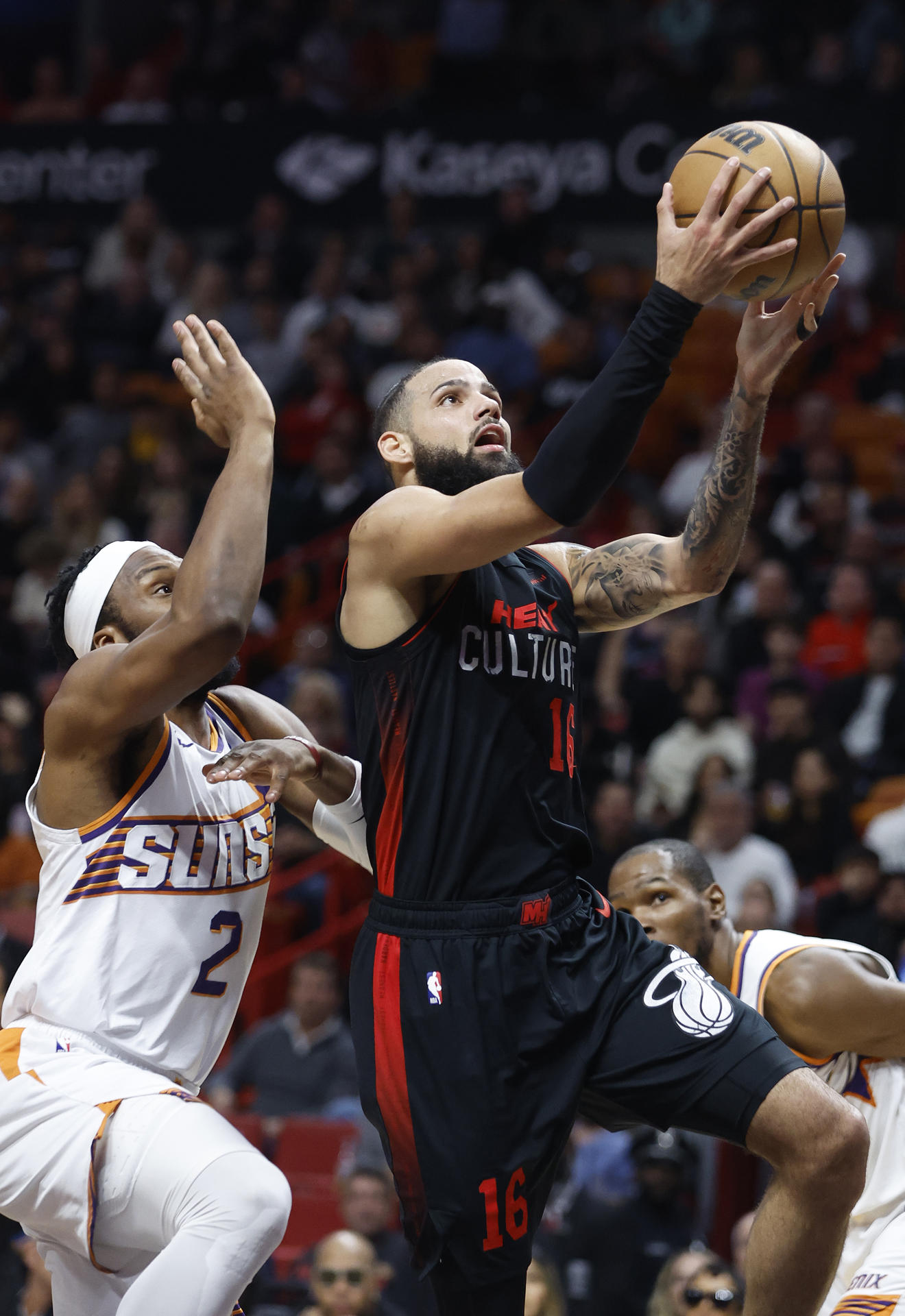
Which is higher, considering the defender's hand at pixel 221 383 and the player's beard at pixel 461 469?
the defender's hand at pixel 221 383

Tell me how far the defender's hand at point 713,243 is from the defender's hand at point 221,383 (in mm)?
1039

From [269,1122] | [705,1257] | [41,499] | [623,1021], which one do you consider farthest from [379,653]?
[41,499]

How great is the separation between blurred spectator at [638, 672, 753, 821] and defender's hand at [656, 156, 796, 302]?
6.09 meters

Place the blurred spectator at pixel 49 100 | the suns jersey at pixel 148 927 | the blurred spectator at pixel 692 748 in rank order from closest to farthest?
the suns jersey at pixel 148 927 < the blurred spectator at pixel 692 748 < the blurred spectator at pixel 49 100

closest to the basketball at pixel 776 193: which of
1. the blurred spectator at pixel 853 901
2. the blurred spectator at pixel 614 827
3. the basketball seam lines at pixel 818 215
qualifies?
the basketball seam lines at pixel 818 215

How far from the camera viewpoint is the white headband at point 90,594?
4.22 metres

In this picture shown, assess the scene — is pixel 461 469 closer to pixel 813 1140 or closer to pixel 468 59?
pixel 813 1140

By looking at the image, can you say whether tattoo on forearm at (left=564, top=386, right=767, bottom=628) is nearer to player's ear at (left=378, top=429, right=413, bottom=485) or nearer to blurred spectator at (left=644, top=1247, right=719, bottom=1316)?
player's ear at (left=378, top=429, right=413, bottom=485)

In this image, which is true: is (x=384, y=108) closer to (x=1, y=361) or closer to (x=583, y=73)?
(x=583, y=73)

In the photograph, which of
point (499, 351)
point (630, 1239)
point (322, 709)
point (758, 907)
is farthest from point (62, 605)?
point (499, 351)

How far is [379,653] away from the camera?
12.9ft

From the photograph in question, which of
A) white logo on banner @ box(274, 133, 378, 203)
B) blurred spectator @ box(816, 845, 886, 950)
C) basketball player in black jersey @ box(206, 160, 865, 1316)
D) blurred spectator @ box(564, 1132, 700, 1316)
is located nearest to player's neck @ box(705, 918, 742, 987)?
basketball player in black jersey @ box(206, 160, 865, 1316)

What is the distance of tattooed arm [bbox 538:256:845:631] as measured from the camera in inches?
160

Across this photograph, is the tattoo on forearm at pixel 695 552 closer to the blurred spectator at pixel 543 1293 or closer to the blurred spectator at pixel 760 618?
the blurred spectator at pixel 543 1293
